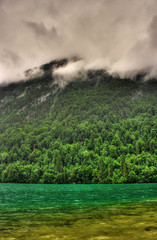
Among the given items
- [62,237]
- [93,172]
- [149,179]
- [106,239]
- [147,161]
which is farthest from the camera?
[147,161]

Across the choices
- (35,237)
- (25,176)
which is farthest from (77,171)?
(35,237)

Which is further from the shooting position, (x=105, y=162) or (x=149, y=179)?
(x=105, y=162)

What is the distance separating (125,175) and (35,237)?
165 meters

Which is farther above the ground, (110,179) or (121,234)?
(121,234)

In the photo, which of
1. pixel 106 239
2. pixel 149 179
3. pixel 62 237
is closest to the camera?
pixel 106 239

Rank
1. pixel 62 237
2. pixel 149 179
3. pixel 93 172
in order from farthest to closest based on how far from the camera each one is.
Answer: pixel 93 172 → pixel 149 179 → pixel 62 237

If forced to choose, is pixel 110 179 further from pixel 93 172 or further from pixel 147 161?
pixel 147 161

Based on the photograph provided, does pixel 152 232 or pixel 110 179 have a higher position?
pixel 152 232

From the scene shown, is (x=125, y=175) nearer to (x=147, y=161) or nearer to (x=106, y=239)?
(x=147, y=161)

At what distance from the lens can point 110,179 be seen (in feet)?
543

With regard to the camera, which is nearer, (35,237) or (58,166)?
(35,237)

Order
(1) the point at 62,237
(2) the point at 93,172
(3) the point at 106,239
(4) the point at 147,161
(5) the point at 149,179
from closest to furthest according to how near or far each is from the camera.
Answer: (3) the point at 106,239 → (1) the point at 62,237 → (5) the point at 149,179 → (2) the point at 93,172 → (4) the point at 147,161

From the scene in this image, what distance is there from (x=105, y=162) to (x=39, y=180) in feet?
197

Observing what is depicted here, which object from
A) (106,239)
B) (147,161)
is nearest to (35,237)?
(106,239)
